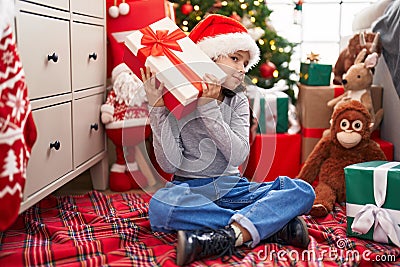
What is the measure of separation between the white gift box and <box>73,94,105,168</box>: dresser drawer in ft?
1.57

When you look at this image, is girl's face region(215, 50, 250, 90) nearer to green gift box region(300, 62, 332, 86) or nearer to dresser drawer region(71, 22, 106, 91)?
dresser drawer region(71, 22, 106, 91)

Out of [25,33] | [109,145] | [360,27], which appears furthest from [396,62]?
[25,33]

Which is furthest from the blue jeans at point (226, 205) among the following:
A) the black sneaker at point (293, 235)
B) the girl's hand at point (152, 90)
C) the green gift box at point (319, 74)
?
the green gift box at point (319, 74)

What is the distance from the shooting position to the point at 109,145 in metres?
2.33

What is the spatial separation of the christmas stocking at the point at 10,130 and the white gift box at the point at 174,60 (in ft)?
1.22

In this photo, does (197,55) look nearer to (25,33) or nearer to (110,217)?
(25,33)

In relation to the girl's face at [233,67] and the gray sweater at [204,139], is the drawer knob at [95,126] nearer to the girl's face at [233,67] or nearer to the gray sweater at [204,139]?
the gray sweater at [204,139]

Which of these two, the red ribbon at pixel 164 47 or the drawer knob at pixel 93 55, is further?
the drawer knob at pixel 93 55

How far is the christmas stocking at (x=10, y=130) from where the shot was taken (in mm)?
1165

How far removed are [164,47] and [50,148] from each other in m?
0.49

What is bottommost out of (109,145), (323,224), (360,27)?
(323,224)

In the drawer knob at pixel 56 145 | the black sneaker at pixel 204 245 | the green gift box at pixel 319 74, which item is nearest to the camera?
the black sneaker at pixel 204 245

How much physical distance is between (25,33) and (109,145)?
3.18 feet

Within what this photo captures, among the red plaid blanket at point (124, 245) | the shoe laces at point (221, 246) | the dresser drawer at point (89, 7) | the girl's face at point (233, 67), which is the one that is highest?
the dresser drawer at point (89, 7)
